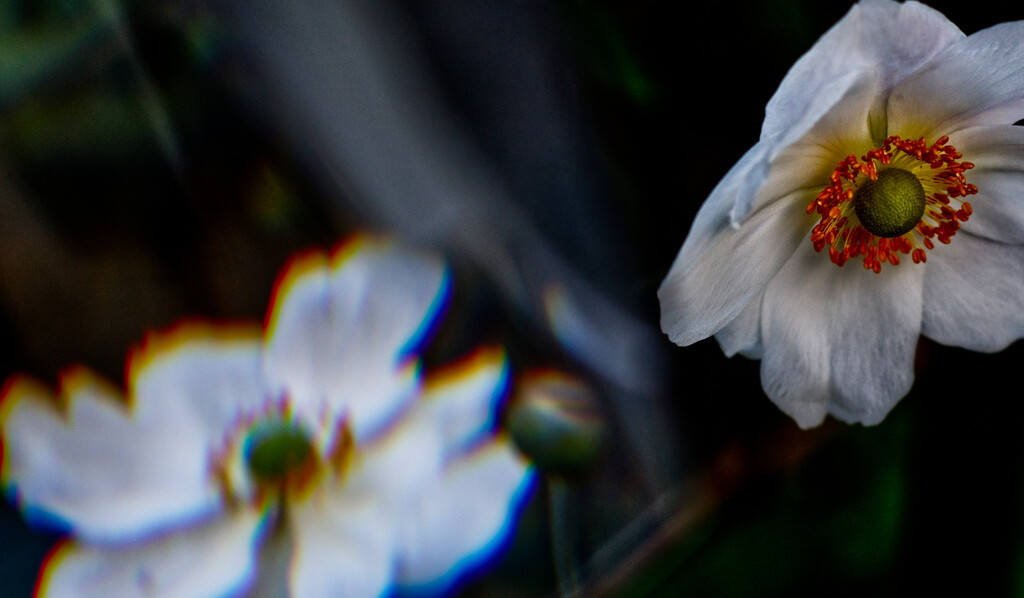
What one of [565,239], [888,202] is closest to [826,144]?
[888,202]

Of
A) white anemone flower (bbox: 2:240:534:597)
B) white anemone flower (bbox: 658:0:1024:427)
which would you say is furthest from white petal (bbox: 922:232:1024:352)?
white anemone flower (bbox: 2:240:534:597)

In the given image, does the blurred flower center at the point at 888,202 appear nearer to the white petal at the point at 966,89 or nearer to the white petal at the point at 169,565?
the white petal at the point at 966,89

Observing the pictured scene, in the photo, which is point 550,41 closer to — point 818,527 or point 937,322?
point 937,322

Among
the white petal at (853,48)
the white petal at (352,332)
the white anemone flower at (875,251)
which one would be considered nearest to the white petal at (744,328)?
the white anemone flower at (875,251)

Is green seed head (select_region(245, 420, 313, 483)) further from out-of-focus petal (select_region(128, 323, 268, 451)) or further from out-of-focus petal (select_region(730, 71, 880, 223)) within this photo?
out-of-focus petal (select_region(730, 71, 880, 223))

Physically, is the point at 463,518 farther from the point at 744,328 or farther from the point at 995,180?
the point at 995,180

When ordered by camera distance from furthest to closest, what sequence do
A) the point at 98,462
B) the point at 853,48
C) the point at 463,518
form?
the point at 463,518 < the point at 98,462 < the point at 853,48

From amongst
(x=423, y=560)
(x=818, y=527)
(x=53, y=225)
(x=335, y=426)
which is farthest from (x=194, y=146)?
(x=818, y=527)
